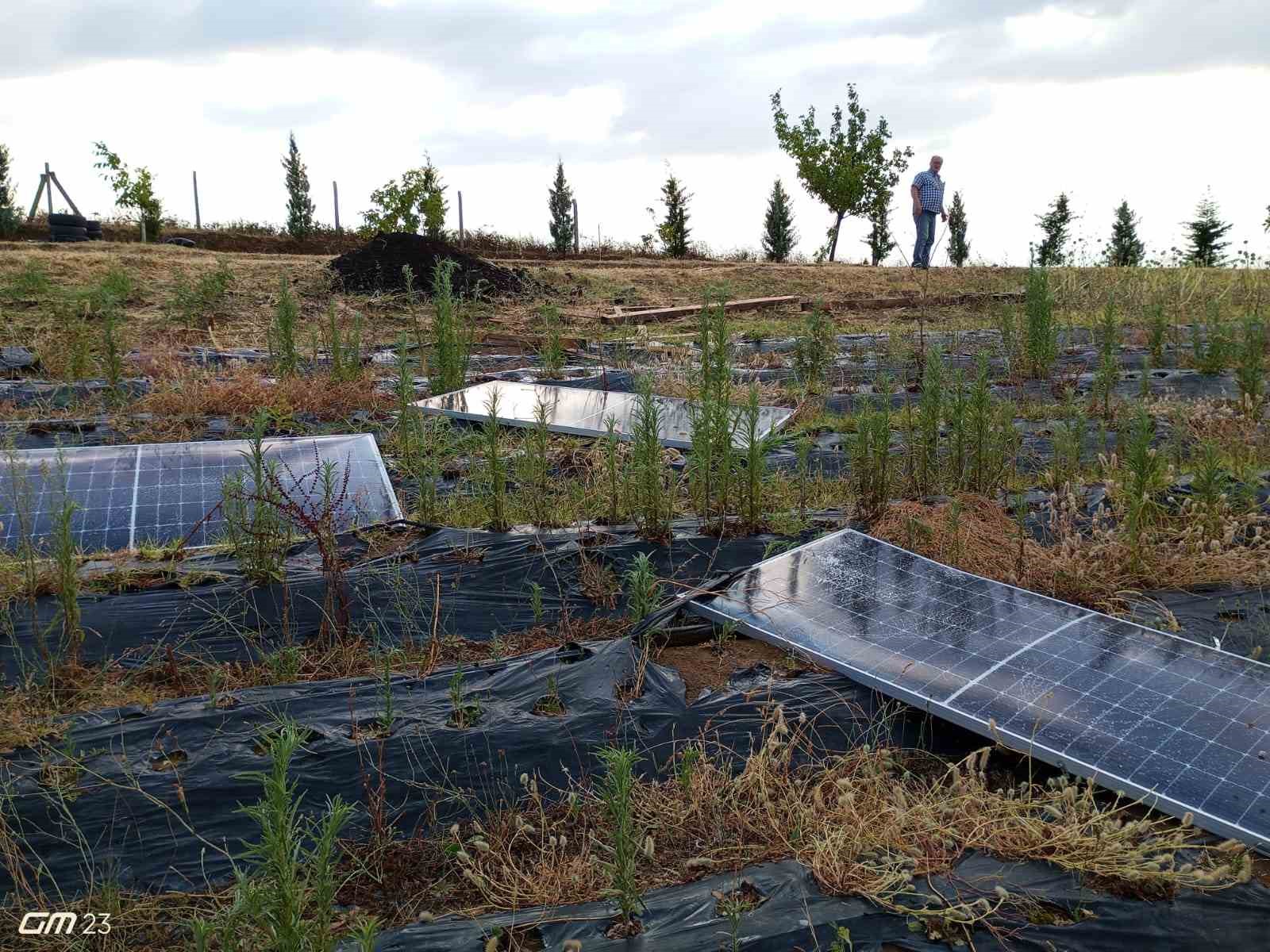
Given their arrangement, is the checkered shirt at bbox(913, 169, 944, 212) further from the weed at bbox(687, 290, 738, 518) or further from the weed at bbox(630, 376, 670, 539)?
the weed at bbox(630, 376, 670, 539)

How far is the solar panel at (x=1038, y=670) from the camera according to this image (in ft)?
8.86

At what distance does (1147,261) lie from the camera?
43.0ft

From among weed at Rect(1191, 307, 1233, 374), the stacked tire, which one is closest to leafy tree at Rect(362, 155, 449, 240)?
the stacked tire

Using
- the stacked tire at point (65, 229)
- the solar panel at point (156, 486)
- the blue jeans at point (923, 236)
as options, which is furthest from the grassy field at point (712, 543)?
the stacked tire at point (65, 229)

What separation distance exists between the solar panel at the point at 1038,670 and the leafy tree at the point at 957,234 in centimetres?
2728

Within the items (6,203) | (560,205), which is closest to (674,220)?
(560,205)

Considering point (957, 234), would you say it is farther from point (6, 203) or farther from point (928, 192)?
point (6, 203)

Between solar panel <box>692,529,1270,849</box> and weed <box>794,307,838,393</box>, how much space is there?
153 inches

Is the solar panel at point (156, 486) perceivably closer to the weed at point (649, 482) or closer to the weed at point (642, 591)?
the weed at point (649, 482)

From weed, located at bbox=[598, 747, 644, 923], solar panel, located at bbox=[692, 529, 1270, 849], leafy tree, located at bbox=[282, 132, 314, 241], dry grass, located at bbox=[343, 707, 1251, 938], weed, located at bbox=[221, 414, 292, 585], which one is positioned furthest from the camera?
leafy tree, located at bbox=[282, 132, 314, 241]

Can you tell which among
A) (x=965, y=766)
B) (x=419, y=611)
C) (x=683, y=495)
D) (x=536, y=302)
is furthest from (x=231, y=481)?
(x=536, y=302)

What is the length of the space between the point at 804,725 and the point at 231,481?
2474 millimetres

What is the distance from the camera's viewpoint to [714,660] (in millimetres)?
3477

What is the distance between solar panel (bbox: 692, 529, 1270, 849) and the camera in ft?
8.86
